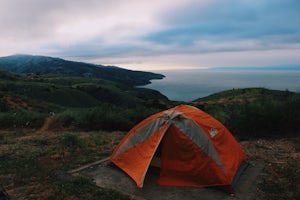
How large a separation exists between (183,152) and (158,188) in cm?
92

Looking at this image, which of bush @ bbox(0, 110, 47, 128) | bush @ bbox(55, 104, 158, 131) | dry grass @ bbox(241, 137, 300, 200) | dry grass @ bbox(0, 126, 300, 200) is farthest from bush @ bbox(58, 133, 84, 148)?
dry grass @ bbox(241, 137, 300, 200)

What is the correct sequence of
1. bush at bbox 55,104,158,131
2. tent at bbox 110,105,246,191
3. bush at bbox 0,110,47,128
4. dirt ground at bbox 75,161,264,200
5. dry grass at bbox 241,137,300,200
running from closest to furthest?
dirt ground at bbox 75,161,264,200, dry grass at bbox 241,137,300,200, tent at bbox 110,105,246,191, bush at bbox 55,104,158,131, bush at bbox 0,110,47,128

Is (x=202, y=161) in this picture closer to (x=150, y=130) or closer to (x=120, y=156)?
(x=150, y=130)

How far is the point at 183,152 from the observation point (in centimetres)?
555

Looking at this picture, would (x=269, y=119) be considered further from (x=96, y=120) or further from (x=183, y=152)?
(x=96, y=120)

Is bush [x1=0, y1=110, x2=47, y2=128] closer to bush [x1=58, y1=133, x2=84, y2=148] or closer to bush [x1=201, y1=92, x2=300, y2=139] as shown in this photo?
bush [x1=58, y1=133, x2=84, y2=148]

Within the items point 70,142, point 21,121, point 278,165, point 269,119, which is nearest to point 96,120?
point 70,142

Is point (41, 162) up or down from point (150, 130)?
down

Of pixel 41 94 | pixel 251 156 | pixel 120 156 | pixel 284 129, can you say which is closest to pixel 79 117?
pixel 120 156

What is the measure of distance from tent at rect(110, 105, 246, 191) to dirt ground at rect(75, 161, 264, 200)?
0.15m

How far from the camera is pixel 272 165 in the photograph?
6547 mm

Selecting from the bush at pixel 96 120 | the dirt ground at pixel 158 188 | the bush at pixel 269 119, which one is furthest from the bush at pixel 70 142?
the bush at pixel 269 119

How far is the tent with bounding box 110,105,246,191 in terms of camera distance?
5.33 meters

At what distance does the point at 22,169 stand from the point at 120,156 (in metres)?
2.37
